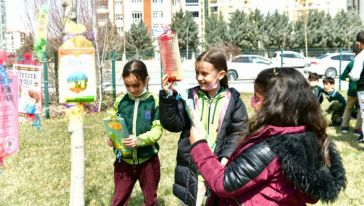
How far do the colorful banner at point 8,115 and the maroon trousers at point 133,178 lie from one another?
823mm

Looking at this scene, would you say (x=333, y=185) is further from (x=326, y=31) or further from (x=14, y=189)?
(x=326, y=31)

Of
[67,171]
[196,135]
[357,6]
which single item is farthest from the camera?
[357,6]

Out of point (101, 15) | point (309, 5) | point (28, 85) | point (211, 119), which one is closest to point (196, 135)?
point (211, 119)

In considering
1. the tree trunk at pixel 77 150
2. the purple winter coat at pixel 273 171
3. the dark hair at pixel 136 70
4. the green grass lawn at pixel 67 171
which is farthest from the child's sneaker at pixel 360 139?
the purple winter coat at pixel 273 171

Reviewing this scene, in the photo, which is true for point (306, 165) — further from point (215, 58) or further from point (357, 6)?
point (357, 6)

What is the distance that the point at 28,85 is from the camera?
3.46m

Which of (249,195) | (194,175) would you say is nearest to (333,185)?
(249,195)

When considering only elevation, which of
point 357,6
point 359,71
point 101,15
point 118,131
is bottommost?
point 118,131

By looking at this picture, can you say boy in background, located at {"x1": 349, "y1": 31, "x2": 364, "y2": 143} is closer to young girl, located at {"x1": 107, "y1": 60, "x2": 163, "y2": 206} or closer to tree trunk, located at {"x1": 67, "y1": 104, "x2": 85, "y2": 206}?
young girl, located at {"x1": 107, "y1": 60, "x2": 163, "y2": 206}

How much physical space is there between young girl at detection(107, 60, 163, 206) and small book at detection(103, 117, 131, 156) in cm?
6

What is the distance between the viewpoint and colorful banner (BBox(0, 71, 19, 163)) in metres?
2.73

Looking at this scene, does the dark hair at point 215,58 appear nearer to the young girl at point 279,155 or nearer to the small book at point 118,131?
the small book at point 118,131

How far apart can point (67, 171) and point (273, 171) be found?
4339 mm

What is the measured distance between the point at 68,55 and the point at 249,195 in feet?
4.93
